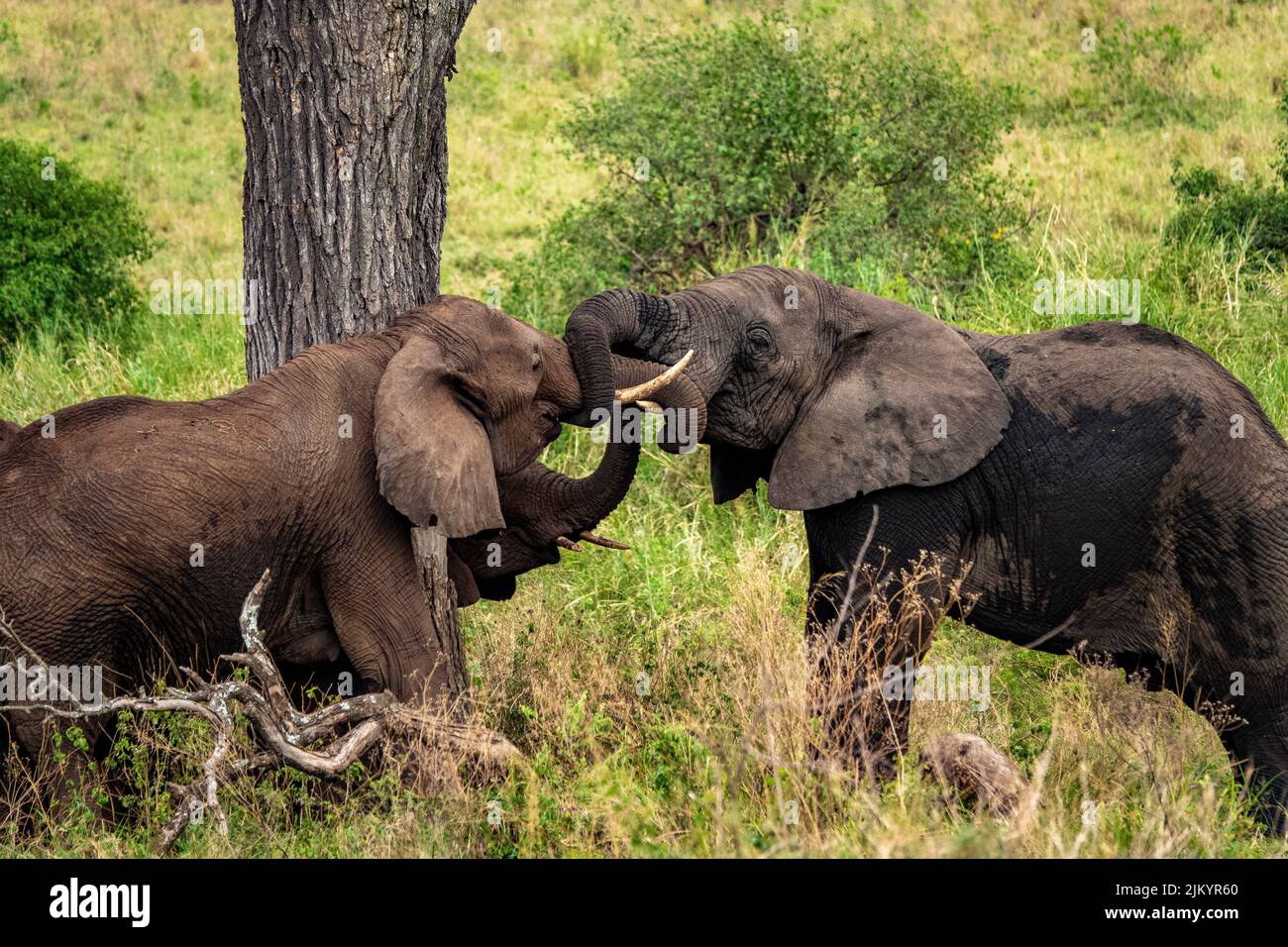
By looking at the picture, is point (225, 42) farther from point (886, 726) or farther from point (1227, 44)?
point (886, 726)

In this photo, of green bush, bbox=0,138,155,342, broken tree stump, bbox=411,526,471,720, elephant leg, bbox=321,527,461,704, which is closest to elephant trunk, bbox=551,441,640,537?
broken tree stump, bbox=411,526,471,720

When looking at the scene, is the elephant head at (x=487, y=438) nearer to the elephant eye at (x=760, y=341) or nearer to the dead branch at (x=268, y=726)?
the elephant eye at (x=760, y=341)

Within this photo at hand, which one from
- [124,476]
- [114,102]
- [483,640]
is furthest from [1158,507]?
[114,102]

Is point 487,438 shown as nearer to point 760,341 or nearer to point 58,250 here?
point 760,341

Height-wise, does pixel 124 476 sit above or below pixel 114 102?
below

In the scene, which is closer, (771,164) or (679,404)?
(679,404)

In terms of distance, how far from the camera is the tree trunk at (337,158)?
19.3ft

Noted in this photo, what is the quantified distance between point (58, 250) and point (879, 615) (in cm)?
864

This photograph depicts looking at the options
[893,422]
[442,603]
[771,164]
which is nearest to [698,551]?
[893,422]

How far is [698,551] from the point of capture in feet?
27.1

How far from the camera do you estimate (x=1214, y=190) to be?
1181 centimetres

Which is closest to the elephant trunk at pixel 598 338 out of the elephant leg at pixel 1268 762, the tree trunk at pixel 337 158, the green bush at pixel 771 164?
the tree trunk at pixel 337 158

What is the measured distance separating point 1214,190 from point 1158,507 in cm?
696
